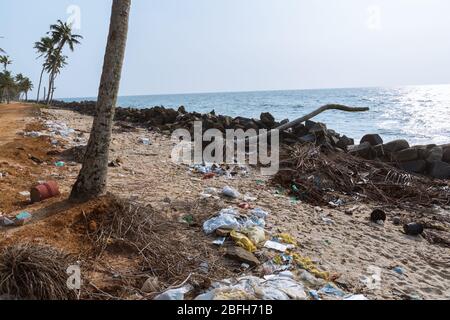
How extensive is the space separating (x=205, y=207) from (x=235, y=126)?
691cm

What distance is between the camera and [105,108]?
140 inches

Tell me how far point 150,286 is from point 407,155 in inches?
299

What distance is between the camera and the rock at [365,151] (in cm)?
853

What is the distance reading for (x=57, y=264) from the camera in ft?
7.61

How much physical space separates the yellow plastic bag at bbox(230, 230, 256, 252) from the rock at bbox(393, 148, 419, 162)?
20.6 feet

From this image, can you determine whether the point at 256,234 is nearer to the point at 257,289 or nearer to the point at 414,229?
the point at 257,289

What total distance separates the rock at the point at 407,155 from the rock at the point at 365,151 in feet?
1.85

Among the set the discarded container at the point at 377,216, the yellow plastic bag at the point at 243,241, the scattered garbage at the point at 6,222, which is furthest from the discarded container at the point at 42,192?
the discarded container at the point at 377,216

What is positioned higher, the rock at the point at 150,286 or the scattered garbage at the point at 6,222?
the scattered garbage at the point at 6,222

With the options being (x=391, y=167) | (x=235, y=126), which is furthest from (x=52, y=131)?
(x=391, y=167)

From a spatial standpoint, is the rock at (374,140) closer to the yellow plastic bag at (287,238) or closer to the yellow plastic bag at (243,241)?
the yellow plastic bag at (287,238)

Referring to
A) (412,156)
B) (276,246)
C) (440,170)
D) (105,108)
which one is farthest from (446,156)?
(105,108)
